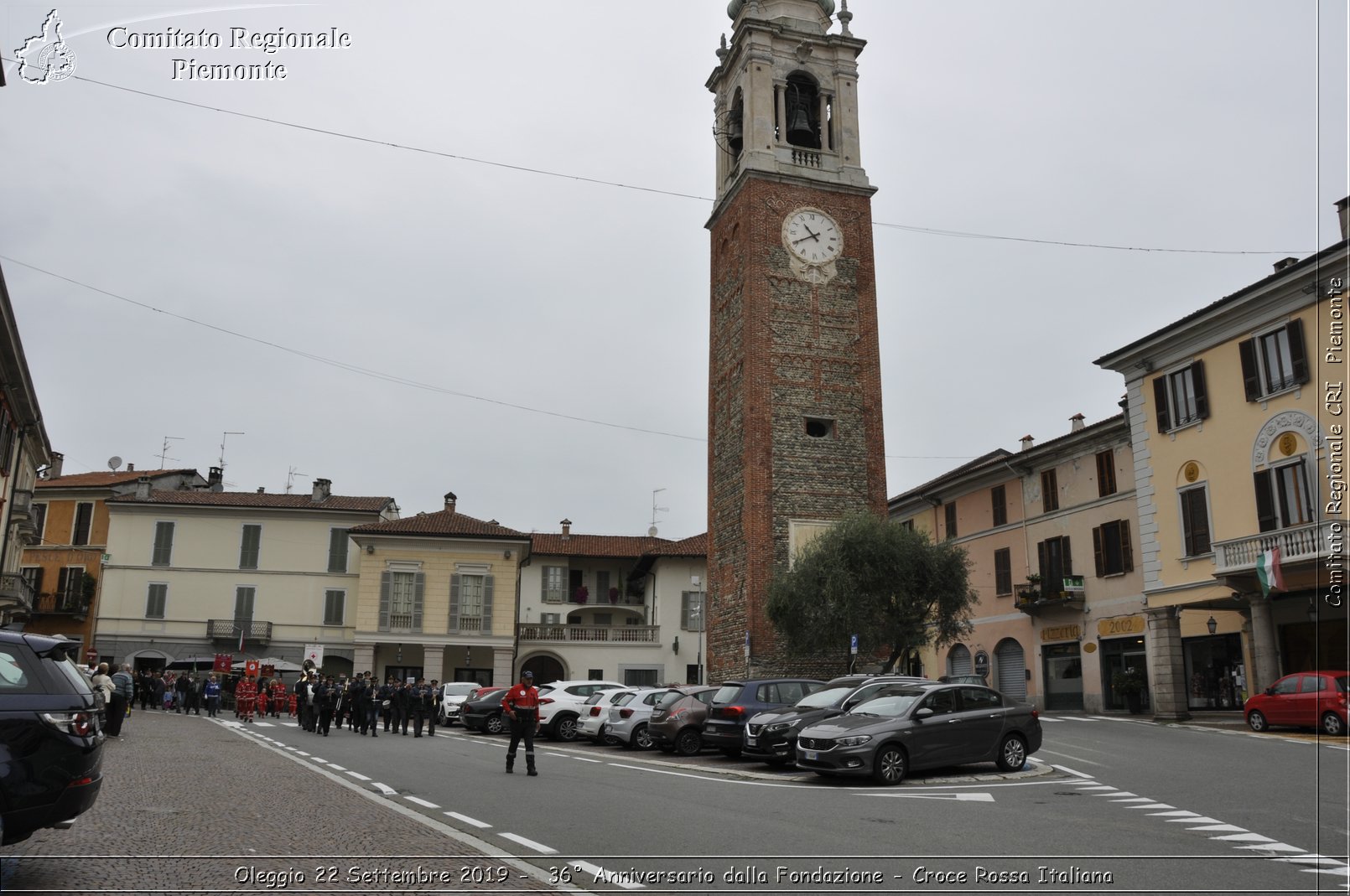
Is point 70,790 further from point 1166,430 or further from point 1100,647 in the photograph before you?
point 1100,647

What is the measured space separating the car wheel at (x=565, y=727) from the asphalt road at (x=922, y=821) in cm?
796

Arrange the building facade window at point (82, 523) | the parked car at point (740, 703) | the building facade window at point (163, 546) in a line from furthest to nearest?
the building facade window at point (82, 523) → the building facade window at point (163, 546) → the parked car at point (740, 703)

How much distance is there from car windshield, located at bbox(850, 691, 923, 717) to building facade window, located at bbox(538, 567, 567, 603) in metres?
39.1

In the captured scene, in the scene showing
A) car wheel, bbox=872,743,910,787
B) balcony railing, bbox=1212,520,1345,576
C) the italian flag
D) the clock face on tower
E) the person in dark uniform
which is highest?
the clock face on tower

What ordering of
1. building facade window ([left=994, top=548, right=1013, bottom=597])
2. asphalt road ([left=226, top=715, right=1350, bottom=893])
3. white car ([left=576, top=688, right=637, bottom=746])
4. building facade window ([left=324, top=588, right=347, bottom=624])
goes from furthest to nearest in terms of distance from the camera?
building facade window ([left=324, top=588, right=347, bottom=624]), building facade window ([left=994, top=548, right=1013, bottom=597]), white car ([left=576, top=688, right=637, bottom=746]), asphalt road ([left=226, top=715, right=1350, bottom=893])

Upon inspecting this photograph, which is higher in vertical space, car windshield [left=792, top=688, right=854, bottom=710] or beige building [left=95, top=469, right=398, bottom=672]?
beige building [left=95, top=469, right=398, bottom=672]

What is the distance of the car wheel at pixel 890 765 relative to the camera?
14.5 metres

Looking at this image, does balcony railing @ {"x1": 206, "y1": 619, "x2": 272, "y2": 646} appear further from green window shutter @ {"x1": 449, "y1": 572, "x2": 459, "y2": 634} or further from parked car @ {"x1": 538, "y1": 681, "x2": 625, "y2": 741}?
parked car @ {"x1": 538, "y1": 681, "x2": 625, "y2": 741}

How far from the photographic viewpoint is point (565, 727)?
26.8m

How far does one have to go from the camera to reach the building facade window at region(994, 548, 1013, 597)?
3891 centimetres

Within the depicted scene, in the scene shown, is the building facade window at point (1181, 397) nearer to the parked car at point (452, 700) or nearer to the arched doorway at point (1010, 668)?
the arched doorway at point (1010, 668)

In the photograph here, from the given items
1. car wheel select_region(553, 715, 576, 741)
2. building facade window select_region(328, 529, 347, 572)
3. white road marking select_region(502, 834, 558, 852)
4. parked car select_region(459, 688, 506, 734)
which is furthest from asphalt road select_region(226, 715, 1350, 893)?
building facade window select_region(328, 529, 347, 572)

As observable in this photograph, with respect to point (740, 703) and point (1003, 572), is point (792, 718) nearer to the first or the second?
point (740, 703)

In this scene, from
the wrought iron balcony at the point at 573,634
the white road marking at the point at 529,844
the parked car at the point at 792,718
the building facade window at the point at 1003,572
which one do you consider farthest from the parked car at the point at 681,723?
the wrought iron balcony at the point at 573,634
